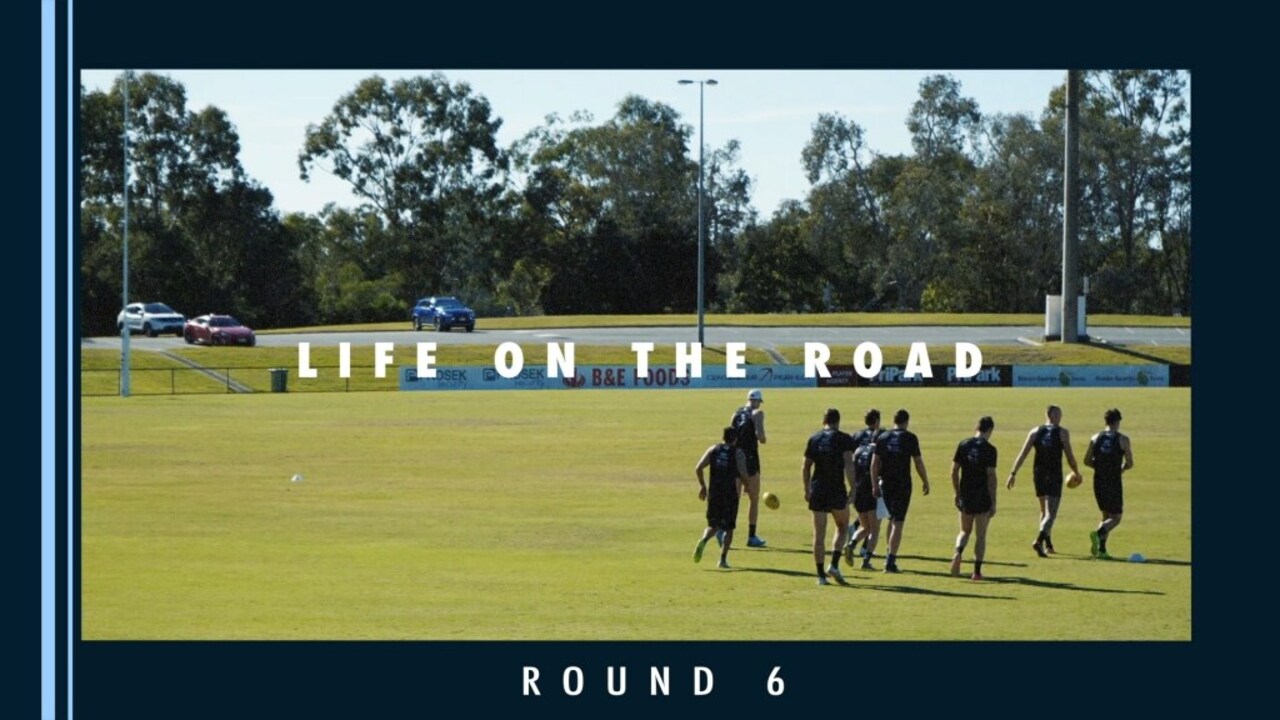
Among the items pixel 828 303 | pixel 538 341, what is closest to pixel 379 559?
pixel 538 341

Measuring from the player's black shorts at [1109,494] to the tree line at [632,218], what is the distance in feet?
182

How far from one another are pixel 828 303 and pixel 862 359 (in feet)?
69.7

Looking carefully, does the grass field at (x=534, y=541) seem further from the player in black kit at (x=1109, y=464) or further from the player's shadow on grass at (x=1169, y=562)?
the player in black kit at (x=1109, y=464)

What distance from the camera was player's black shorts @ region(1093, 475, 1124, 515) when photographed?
875 inches

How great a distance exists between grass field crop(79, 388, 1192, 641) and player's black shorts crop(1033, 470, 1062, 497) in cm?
96

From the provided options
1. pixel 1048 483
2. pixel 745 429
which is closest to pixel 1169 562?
pixel 1048 483

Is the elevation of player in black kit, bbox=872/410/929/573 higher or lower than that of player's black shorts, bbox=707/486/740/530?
higher

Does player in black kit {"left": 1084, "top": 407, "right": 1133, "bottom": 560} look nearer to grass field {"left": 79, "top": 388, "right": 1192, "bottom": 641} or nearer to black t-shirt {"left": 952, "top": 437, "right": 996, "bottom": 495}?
grass field {"left": 79, "top": 388, "right": 1192, "bottom": 641}

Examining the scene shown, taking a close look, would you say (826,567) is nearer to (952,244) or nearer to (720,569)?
(720,569)

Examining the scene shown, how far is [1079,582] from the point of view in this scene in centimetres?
2072

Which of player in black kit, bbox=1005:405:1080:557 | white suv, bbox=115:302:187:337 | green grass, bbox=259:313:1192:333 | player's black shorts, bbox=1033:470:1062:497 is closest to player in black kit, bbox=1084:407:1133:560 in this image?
player in black kit, bbox=1005:405:1080:557

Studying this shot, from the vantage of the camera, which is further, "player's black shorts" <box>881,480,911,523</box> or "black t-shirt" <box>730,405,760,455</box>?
"black t-shirt" <box>730,405,760,455</box>

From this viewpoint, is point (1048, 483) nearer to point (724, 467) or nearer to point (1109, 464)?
point (1109, 464)

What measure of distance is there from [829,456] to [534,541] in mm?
7277
